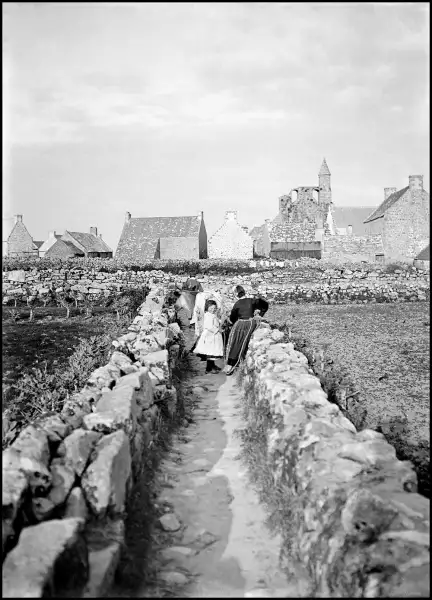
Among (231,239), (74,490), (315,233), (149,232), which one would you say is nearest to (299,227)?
(315,233)

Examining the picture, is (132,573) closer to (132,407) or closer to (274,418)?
(132,407)

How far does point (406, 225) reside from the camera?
5134 cm

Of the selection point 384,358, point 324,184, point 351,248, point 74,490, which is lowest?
point 384,358

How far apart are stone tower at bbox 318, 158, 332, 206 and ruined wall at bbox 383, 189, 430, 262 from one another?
29474 millimetres

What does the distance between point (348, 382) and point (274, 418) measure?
4.20m

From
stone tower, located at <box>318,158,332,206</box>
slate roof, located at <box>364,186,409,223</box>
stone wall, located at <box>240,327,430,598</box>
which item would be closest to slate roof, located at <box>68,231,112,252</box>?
slate roof, located at <box>364,186,409,223</box>

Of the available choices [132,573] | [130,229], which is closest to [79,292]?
[132,573]

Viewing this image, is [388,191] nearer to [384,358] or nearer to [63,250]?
[63,250]

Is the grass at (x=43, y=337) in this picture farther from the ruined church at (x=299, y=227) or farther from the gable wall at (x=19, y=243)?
the ruined church at (x=299, y=227)

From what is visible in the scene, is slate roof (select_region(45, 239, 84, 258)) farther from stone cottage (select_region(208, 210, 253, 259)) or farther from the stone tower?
the stone tower

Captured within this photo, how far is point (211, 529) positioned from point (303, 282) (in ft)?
86.4

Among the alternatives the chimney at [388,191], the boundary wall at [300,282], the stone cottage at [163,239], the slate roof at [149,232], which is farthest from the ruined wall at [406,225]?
the boundary wall at [300,282]

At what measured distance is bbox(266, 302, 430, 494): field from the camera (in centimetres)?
754

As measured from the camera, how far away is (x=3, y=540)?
3.22 metres
